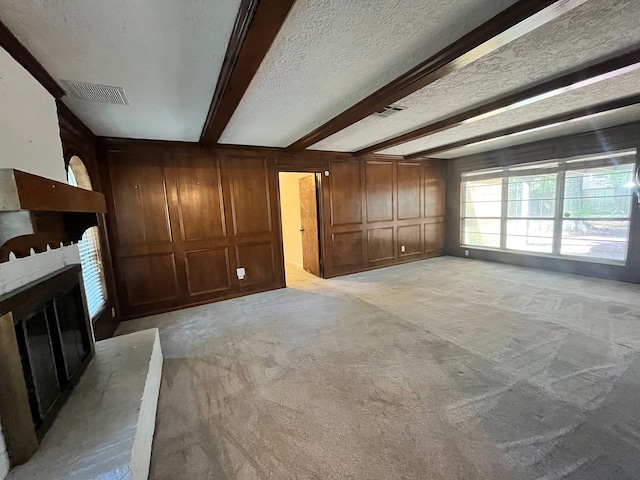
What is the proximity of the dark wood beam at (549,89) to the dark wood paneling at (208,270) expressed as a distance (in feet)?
11.2

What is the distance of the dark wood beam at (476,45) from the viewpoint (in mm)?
1352

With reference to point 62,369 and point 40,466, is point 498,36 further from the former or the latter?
point 62,369

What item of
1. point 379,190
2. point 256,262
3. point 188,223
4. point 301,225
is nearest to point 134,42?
point 188,223

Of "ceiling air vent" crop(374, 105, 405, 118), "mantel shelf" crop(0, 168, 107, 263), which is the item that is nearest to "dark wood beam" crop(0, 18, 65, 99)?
→ "mantel shelf" crop(0, 168, 107, 263)

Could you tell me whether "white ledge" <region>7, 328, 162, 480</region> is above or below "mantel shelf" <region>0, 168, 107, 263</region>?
below

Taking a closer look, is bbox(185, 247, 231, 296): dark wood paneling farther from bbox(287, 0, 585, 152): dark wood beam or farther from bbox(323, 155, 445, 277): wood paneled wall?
bbox(287, 0, 585, 152): dark wood beam

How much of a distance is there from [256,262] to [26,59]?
10.5ft

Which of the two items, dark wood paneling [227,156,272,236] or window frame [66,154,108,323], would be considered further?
dark wood paneling [227,156,272,236]

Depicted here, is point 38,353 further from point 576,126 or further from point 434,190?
point 434,190

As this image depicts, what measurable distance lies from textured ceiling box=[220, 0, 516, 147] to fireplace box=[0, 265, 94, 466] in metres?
1.92

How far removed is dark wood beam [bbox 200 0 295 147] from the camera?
1243 millimetres

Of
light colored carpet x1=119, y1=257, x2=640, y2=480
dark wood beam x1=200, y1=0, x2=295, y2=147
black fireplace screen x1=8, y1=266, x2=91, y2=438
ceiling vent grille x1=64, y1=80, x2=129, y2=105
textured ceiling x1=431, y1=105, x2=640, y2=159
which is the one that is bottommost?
light colored carpet x1=119, y1=257, x2=640, y2=480

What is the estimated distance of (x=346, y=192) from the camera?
5141 mm

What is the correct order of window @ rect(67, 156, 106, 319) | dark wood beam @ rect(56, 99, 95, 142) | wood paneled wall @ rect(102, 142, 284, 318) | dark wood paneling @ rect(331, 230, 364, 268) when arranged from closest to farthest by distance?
dark wood beam @ rect(56, 99, 95, 142), window @ rect(67, 156, 106, 319), wood paneled wall @ rect(102, 142, 284, 318), dark wood paneling @ rect(331, 230, 364, 268)
